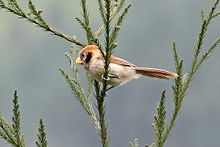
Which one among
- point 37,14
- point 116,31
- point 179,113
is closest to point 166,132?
point 179,113

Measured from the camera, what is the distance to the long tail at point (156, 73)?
311 centimetres

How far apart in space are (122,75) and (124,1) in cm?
113

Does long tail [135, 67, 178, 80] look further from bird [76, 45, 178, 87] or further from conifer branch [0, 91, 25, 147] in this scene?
conifer branch [0, 91, 25, 147]

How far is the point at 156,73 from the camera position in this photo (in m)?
3.33

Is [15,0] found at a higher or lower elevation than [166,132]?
higher

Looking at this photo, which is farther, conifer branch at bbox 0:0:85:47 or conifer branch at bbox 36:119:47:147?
conifer branch at bbox 0:0:85:47

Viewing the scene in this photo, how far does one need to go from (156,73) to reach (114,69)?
50 cm

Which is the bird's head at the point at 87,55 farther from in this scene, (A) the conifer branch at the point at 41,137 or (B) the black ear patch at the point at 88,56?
(A) the conifer branch at the point at 41,137

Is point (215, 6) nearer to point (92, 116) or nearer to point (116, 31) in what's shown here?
point (116, 31)

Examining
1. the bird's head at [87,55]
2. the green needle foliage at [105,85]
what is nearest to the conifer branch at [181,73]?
the green needle foliage at [105,85]

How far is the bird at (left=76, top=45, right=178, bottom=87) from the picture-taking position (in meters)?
3.15

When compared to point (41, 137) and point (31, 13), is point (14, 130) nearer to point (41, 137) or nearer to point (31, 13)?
point (41, 137)

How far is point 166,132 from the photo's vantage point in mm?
2449

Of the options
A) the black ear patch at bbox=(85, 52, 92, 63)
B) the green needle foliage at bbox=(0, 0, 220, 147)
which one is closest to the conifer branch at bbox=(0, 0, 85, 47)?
the green needle foliage at bbox=(0, 0, 220, 147)
